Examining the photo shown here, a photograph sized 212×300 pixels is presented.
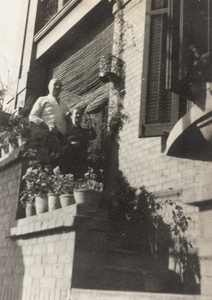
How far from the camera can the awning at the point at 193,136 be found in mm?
2709

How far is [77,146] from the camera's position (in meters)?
6.70

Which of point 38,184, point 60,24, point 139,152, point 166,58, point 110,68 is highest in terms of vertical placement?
point 60,24

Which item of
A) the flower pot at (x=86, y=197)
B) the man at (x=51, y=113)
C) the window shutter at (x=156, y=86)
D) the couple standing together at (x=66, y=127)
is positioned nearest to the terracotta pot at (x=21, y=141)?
the couple standing together at (x=66, y=127)

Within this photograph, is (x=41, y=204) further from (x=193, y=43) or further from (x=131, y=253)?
(x=193, y=43)

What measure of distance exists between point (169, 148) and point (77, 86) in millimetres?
6151

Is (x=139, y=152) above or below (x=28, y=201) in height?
above

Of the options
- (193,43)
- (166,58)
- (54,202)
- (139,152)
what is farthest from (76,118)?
(193,43)

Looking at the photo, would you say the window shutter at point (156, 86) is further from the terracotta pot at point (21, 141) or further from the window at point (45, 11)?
the window at point (45, 11)

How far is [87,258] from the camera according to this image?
4.67 meters

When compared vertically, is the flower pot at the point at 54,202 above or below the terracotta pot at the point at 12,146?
below

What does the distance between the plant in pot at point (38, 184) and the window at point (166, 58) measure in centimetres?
158

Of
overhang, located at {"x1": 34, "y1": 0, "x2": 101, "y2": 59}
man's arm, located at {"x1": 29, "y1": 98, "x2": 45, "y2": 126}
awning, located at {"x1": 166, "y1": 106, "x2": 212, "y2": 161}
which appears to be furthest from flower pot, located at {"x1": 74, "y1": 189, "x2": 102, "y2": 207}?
overhang, located at {"x1": 34, "y1": 0, "x2": 101, "y2": 59}

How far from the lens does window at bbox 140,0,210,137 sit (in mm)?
3539

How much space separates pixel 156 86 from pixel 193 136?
2670mm
